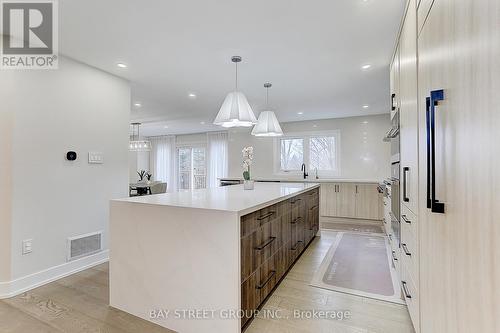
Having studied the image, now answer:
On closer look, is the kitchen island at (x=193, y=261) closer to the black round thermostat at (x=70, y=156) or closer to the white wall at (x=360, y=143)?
the black round thermostat at (x=70, y=156)

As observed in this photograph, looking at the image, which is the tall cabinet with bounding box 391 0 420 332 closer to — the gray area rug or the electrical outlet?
the gray area rug

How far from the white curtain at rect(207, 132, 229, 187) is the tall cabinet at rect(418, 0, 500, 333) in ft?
23.2

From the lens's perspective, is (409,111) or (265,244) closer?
(409,111)

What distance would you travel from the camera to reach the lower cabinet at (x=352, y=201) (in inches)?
204

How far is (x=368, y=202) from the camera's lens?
523 centimetres

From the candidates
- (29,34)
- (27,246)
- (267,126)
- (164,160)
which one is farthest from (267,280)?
(164,160)

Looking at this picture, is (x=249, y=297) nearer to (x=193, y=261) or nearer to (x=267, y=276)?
(x=267, y=276)

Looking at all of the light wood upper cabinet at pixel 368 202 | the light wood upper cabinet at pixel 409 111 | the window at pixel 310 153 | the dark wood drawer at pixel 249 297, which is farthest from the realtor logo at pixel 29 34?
the light wood upper cabinet at pixel 368 202

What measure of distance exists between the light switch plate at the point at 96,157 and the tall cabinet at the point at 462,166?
3397 mm

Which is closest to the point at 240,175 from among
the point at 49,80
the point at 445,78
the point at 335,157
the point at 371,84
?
the point at 335,157

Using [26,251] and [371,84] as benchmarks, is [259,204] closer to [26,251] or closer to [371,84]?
[26,251]

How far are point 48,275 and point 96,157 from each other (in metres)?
1.38

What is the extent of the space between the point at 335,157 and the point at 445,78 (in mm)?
5301

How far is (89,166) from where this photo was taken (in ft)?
10.0
